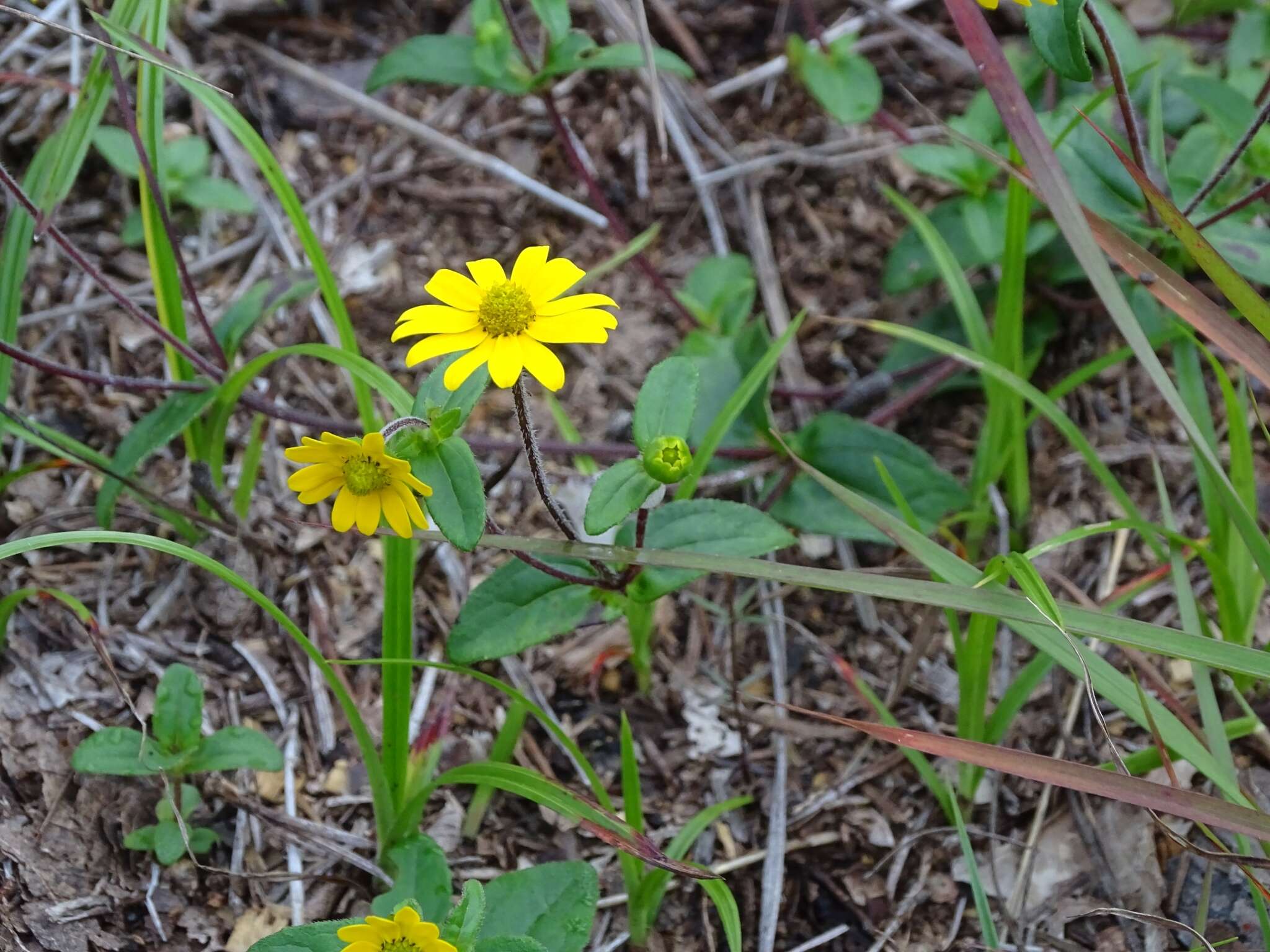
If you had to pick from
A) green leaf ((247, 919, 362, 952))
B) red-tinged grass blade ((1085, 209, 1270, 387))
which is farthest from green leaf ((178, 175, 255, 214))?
red-tinged grass blade ((1085, 209, 1270, 387))

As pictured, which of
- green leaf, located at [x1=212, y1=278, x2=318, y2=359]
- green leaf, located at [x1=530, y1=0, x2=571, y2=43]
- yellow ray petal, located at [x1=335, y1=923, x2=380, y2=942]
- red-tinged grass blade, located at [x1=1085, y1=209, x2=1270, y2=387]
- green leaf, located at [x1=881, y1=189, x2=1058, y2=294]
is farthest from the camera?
green leaf, located at [x1=881, y1=189, x2=1058, y2=294]

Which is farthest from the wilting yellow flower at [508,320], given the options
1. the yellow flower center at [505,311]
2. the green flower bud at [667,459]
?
the green flower bud at [667,459]

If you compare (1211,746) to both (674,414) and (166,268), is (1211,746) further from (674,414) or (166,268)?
(166,268)

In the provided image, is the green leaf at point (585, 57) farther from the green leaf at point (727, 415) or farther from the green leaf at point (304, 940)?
the green leaf at point (304, 940)

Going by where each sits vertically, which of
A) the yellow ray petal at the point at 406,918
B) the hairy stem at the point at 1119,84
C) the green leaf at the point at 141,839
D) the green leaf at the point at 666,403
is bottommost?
the green leaf at the point at 141,839

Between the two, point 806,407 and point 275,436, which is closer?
point 275,436

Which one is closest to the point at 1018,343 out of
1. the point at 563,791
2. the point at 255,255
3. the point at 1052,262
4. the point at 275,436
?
the point at 1052,262

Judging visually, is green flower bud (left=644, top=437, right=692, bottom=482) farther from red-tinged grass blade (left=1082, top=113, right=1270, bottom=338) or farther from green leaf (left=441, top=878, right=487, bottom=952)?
red-tinged grass blade (left=1082, top=113, right=1270, bottom=338)
